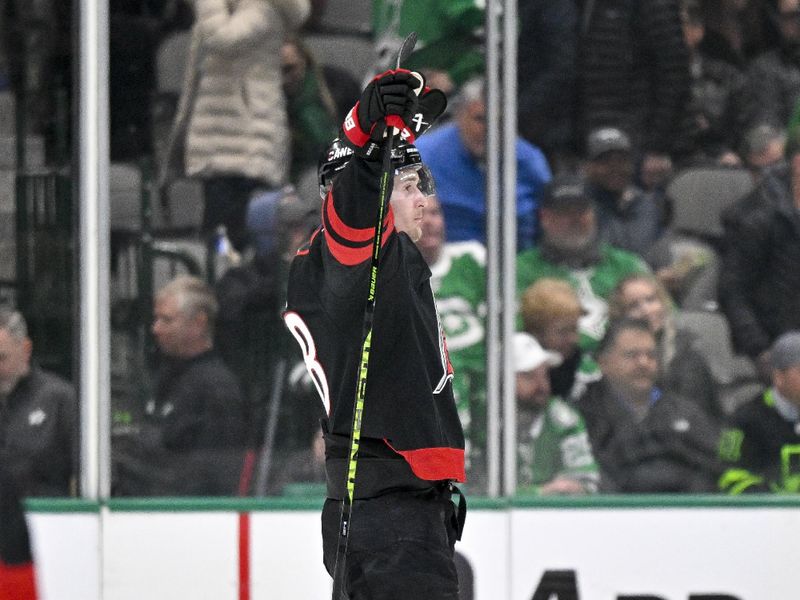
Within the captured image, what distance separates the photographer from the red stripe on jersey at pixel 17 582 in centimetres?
478

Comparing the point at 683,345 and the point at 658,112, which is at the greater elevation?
the point at 658,112

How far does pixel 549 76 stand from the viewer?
4852mm

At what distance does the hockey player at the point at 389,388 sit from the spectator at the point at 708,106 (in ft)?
5.97

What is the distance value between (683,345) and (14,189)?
7.47 ft

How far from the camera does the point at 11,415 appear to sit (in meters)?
4.81

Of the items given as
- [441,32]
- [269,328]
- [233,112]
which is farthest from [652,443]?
[233,112]

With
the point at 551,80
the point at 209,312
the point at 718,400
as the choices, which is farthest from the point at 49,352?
the point at 718,400

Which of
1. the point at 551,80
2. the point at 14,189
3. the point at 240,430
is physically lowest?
the point at 240,430

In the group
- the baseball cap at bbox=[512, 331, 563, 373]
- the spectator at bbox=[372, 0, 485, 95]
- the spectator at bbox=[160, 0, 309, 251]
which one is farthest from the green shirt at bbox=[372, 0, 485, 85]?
the baseball cap at bbox=[512, 331, 563, 373]

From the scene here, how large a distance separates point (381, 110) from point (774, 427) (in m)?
2.52

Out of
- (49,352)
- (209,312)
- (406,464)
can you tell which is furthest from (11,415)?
(406,464)

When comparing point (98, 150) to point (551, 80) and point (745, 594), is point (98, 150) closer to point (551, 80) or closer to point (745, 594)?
point (551, 80)

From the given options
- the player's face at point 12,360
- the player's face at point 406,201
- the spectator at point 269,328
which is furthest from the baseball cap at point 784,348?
the player's face at point 12,360

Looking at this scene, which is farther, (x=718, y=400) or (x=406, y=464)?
(x=718, y=400)
